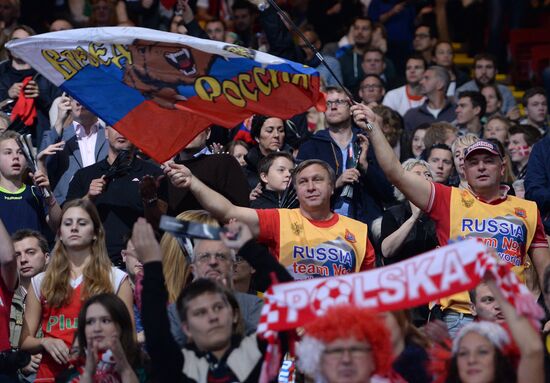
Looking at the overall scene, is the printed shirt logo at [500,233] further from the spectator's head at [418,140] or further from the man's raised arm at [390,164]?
the spectator's head at [418,140]

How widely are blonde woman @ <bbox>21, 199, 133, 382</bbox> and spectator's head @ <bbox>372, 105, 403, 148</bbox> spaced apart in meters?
4.50

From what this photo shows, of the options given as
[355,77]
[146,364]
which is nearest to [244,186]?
[146,364]

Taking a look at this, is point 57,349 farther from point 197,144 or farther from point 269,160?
point 269,160

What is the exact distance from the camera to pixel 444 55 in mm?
15602

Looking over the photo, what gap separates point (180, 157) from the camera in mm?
9906

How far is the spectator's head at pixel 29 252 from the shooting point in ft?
30.5

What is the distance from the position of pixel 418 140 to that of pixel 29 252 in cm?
420

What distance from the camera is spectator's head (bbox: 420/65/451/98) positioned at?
545 inches

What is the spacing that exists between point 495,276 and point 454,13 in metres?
12.1

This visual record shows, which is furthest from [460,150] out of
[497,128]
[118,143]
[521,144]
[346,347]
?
[346,347]

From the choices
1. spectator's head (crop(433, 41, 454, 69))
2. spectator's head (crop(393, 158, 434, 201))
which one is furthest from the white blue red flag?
spectator's head (crop(433, 41, 454, 69))

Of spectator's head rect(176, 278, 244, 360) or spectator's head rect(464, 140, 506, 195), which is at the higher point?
spectator's head rect(464, 140, 506, 195)

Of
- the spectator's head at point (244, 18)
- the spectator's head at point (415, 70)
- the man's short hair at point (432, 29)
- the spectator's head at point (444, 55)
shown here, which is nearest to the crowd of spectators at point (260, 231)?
the spectator's head at point (415, 70)

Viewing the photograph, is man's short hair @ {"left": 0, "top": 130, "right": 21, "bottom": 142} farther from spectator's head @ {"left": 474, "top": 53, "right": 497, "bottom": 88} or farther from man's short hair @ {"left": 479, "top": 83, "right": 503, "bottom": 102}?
spectator's head @ {"left": 474, "top": 53, "right": 497, "bottom": 88}
